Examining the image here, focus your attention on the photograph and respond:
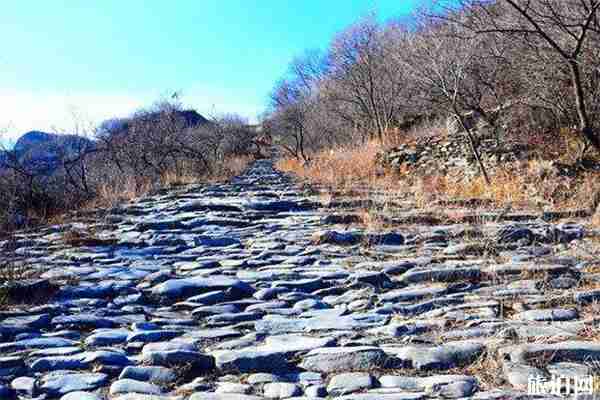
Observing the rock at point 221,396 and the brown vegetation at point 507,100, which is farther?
the brown vegetation at point 507,100

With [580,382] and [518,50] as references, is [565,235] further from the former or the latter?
[518,50]

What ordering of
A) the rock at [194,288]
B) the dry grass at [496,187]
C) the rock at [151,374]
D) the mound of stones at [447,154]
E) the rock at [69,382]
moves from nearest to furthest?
the rock at [69,382], the rock at [151,374], the rock at [194,288], the dry grass at [496,187], the mound of stones at [447,154]

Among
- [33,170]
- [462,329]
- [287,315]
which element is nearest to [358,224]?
[287,315]

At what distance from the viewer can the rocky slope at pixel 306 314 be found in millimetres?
2752

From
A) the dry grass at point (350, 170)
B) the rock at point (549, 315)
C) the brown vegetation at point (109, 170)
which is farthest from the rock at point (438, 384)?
the dry grass at point (350, 170)

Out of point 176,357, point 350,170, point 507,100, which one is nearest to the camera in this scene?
point 176,357

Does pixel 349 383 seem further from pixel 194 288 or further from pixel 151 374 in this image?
pixel 194 288

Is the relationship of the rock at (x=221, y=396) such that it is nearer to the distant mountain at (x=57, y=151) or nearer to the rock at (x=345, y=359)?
the rock at (x=345, y=359)

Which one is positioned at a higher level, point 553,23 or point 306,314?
point 553,23

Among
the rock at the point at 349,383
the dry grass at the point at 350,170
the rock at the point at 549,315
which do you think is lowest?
the rock at the point at 349,383

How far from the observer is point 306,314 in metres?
3.98

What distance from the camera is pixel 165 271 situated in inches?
209

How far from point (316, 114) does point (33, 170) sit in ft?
60.2

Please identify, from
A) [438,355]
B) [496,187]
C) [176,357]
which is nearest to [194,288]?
[176,357]
